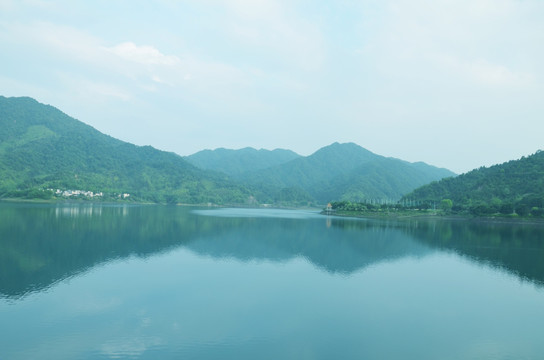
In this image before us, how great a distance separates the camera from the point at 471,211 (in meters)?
108

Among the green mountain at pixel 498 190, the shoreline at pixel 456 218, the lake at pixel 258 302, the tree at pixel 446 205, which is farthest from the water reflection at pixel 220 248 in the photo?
the tree at pixel 446 205

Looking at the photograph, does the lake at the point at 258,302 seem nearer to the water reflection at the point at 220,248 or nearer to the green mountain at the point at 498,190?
the water reflection at the point at 220,248

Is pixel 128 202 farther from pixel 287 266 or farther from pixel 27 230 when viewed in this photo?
pixel 287 266

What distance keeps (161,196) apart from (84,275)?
176889 millimetres

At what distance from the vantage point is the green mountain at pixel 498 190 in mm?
98438

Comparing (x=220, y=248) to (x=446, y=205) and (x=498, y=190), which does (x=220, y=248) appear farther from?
(x=498, y=190)

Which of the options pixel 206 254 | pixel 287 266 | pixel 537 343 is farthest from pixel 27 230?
pixel 537 343

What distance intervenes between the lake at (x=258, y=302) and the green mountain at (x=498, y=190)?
213ft

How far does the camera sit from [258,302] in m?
23.2

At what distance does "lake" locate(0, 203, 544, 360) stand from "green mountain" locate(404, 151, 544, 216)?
64980 mm

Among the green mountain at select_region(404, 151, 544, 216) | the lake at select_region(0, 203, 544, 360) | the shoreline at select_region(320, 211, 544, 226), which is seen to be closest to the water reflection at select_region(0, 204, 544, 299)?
the lake at select_region(0, 203, 544, 360)

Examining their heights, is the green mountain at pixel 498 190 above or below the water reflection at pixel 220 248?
above

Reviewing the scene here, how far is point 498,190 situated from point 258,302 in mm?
122632

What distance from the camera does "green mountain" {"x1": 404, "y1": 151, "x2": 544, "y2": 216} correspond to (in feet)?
323
